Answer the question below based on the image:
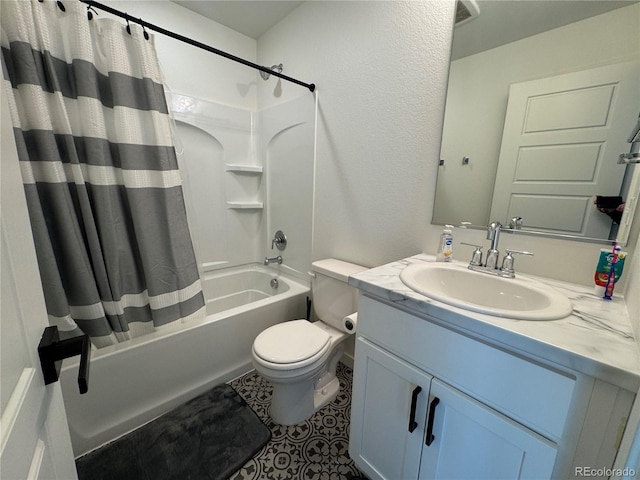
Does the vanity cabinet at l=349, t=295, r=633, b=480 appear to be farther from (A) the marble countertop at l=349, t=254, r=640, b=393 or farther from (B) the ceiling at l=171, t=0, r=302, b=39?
(B) the ceiling at l=171, t=0, r=302, b=39

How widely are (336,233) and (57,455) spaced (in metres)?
1.47

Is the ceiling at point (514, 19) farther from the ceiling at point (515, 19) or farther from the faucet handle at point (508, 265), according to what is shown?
the faucet handle at point (508, 265)

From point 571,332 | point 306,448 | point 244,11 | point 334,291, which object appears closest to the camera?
point 571,332

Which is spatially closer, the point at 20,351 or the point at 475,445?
the point at 20,351

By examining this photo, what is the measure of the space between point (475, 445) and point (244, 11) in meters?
2.64

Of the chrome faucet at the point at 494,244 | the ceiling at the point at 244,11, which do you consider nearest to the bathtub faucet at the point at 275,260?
the chrome faucet at the point at 494,244

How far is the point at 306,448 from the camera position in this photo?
1.24 m

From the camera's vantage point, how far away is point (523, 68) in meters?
1.02

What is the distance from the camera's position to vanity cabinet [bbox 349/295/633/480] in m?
0.57

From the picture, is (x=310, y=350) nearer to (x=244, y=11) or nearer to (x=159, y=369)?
(x=159, y=369)

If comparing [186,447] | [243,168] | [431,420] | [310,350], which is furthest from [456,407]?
[243,168]

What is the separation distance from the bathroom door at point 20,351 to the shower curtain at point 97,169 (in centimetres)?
78

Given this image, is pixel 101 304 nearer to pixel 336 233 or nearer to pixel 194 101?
pixel 336 233

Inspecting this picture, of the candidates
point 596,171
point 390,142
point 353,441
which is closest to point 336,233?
point 390,142
